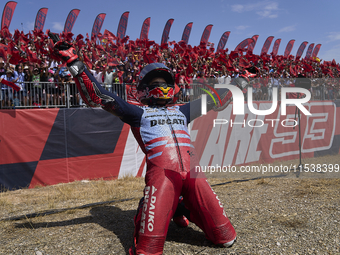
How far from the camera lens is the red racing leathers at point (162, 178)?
122 inches

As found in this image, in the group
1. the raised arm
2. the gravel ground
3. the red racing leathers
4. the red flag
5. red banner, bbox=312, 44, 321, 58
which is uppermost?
red banner, bbox=312, 44, 321, 58

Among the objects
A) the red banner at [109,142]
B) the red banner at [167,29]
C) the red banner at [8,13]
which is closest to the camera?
the red banner at [109,142]

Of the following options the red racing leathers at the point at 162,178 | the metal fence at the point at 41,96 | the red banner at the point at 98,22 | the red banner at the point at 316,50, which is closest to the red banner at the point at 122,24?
the red banner at the point at 98,22

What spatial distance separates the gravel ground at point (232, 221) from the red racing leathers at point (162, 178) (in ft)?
1.41

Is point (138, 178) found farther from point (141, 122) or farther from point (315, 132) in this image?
point (315, 132)

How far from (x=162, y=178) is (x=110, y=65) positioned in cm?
816

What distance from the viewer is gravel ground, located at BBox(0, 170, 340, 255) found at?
3.50m

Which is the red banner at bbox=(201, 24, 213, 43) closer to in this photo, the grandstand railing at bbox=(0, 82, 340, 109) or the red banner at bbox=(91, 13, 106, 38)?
the red banner at bbox=(91, 13, 106, 38)

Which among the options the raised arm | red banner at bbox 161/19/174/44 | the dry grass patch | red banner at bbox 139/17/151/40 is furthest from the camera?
red banner at bbox 161/19/174/44

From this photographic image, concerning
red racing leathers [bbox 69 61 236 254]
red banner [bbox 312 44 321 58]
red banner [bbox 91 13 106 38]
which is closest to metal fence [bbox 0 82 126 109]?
red racing leathers [bbox 69 61 236 254]

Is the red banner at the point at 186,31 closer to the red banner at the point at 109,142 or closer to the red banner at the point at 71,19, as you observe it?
the red banner at the point at 71,19

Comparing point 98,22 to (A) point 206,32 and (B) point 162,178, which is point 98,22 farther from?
(B) point 162,178

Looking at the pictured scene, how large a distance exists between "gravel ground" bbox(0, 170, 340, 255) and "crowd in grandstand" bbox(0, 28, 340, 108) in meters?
3.64

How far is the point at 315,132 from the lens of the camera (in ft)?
42.2
